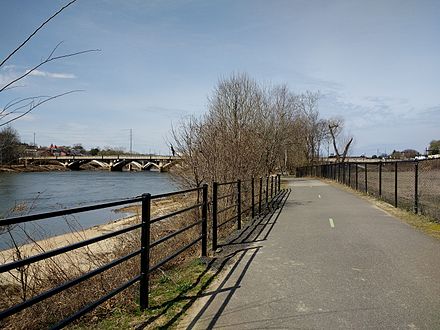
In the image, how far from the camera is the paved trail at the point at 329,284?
4.39 m

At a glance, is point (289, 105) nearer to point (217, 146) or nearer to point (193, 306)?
point (217, 146)

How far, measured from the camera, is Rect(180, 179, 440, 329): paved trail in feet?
14.4

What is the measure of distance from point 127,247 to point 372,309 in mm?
5571

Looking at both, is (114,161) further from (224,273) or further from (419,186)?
(224,273)

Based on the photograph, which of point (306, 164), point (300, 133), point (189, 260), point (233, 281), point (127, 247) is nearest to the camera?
point (233, 281)

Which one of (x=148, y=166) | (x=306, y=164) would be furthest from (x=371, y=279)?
(x=148, y=166)

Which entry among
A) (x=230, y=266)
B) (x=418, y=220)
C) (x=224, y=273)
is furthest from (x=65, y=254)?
(x=418, y=220)

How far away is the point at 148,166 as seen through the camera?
3716 inches

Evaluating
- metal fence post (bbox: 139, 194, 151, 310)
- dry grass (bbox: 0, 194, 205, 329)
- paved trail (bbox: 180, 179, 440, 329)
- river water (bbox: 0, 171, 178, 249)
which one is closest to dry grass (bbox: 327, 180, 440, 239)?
paved trail (bbox: 180, 179, 440, 329)

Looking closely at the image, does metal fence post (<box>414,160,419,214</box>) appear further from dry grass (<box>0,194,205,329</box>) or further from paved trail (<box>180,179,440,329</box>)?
dry grass (<box>0,194,205,329</box>)

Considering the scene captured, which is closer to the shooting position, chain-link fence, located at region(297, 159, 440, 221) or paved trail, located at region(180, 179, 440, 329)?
paved trail, located at region(180, 179, 440, 329)

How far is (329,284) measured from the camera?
18.7 feet

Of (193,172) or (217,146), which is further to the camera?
(217,146)

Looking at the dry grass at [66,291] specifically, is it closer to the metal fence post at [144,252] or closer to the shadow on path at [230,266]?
the metal fence post at [144,252]
